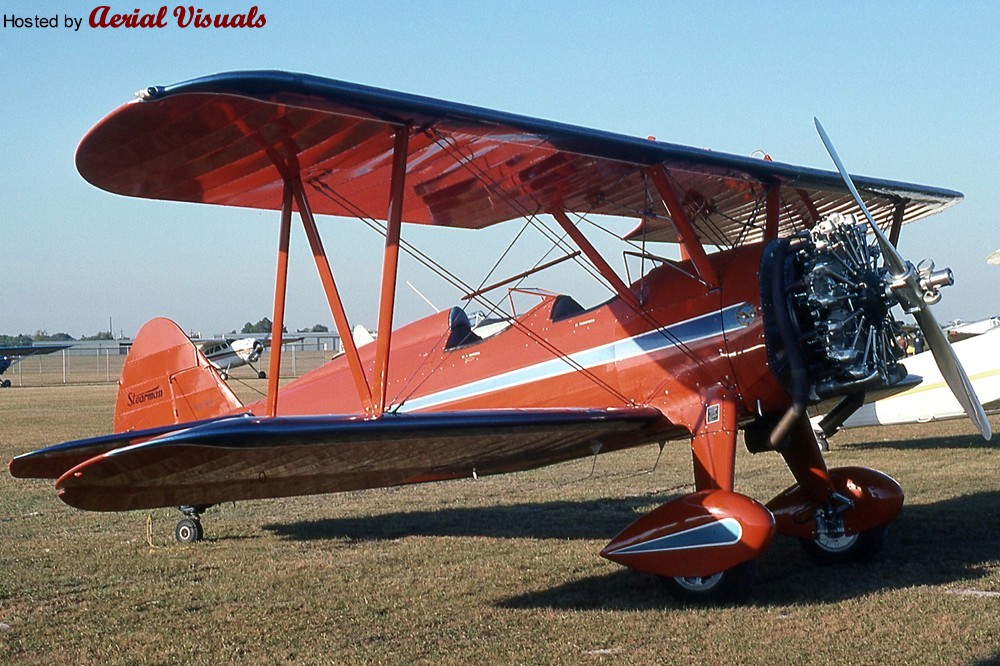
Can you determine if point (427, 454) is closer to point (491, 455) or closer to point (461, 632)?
point (491, 455)

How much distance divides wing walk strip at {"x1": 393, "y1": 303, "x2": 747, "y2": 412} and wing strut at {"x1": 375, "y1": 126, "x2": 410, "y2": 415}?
35cm

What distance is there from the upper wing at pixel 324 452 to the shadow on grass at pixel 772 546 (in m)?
0.94

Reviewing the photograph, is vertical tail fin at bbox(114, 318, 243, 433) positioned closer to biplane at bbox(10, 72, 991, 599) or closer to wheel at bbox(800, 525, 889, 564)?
biplane at bbox(10, 72, 991, 599)

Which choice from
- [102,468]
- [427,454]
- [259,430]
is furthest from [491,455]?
[102,468]

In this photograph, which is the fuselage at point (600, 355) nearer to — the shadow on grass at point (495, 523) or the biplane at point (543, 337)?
the biplane at point (543, 337)

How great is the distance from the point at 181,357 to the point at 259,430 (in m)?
4.29

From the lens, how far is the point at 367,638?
5035 mm

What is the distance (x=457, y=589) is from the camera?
6.09 metres

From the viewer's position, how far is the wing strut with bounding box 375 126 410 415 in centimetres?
564

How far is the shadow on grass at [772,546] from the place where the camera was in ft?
19.3

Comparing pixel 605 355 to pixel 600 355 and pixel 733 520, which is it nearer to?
pixel 600 355

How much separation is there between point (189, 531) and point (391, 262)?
3533 mm

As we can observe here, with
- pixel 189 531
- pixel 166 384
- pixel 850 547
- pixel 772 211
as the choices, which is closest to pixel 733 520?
pixel 850 547

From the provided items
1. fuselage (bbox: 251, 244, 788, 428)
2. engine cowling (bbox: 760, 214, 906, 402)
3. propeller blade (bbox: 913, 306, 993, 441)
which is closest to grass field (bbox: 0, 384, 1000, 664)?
propeller blade (bbox: 913, 306, 993, 441)
